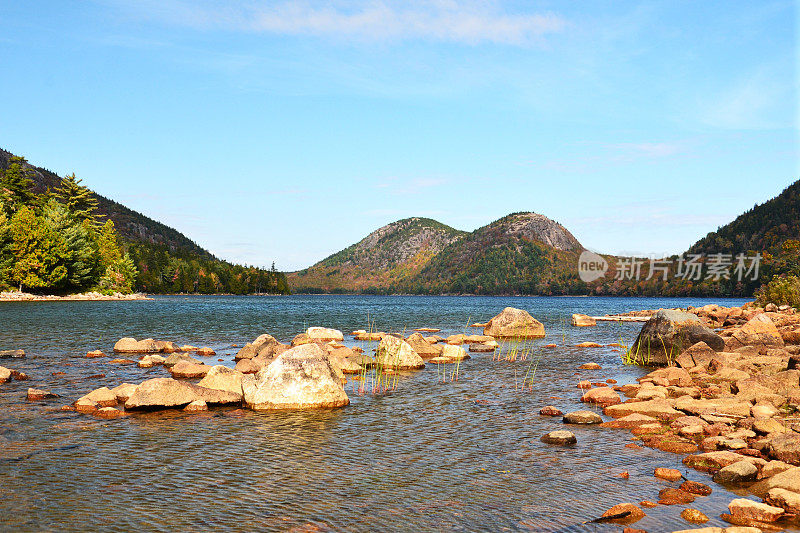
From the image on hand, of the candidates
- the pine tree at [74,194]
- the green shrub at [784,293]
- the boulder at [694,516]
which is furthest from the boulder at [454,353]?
the pine tree at [74,194]

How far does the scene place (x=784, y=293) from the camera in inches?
2034

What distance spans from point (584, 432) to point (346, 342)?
25247mm

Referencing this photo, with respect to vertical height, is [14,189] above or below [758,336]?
above

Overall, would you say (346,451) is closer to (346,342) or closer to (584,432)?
(584,432)

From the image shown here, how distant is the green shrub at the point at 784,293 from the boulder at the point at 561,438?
46020mm

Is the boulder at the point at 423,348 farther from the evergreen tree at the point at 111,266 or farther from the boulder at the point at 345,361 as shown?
the evergreen tree at the point at 111,266

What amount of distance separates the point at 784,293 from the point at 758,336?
31.3m

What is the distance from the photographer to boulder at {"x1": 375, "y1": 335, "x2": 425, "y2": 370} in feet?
80.8

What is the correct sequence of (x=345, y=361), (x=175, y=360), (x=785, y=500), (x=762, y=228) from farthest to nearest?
(x=762, y=228) → (x=175, y=360) → (x=345, y=361) → (x=785, y=500)

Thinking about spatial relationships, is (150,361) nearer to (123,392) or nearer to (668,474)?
(123,392)

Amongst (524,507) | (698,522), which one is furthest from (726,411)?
(524,507)

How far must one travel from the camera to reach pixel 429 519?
8.18m

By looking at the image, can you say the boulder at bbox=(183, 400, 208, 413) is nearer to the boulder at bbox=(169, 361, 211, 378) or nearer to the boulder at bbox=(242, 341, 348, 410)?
the boulder at bbox=(242, 341, 348, 410)

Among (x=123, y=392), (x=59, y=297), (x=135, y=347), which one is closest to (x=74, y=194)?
(x=59, y=297)
